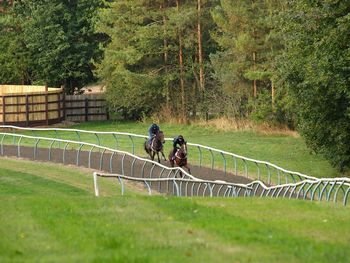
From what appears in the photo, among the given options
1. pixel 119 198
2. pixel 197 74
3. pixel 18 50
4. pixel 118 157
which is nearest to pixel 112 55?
pixel 197 74

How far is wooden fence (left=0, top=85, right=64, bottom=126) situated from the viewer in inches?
1986

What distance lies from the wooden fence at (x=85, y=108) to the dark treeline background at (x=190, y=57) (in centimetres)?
140

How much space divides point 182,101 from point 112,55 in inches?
223

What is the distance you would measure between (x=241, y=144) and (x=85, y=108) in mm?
20752

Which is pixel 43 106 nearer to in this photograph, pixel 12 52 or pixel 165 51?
pixel 165 51

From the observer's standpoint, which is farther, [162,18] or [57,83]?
[57,83]

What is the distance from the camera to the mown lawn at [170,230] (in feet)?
30.0

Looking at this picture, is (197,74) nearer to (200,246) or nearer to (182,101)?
(182,101)

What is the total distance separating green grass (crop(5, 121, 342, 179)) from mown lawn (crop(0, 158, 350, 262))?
58.1 ft

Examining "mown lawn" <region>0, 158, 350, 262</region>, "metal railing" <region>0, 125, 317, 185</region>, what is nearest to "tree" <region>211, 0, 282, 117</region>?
"metal railing" <region>0, 125, 317, 185</region>

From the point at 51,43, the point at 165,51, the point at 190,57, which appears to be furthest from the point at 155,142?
the point at 51,43

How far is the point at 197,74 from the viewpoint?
183 ft

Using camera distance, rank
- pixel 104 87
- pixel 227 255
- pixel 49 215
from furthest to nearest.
Answer: pixel 104 87
pixel 49 215
pixel 227 255

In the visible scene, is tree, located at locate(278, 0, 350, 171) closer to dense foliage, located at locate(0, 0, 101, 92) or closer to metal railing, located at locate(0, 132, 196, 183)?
metal railing, located at locate(0, 132, 196, 183)
